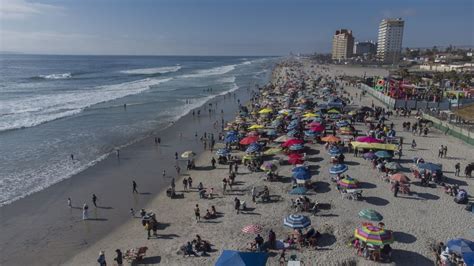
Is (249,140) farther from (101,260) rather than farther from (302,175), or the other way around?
(101,260)

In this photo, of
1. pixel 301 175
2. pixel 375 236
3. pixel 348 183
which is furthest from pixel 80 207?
pixel 375 236

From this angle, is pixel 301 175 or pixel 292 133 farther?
pixel 292 133

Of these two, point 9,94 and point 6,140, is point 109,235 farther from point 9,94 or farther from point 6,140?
point 9,94

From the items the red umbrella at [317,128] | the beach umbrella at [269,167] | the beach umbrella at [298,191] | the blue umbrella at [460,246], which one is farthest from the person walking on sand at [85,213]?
the red umbrella at [317,128]

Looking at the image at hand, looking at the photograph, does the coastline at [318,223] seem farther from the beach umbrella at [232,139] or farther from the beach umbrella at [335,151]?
the beach umbrella at [232,139]

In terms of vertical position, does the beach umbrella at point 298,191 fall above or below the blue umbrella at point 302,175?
below

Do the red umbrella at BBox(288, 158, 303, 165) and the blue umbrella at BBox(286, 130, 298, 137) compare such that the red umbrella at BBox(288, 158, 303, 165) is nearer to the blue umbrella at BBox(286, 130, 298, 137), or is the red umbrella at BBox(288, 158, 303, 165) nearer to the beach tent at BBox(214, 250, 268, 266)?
the blue umbrella at BBox(286, 130, 298, 137)

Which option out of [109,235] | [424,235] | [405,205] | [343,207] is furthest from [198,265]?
[405,205]
